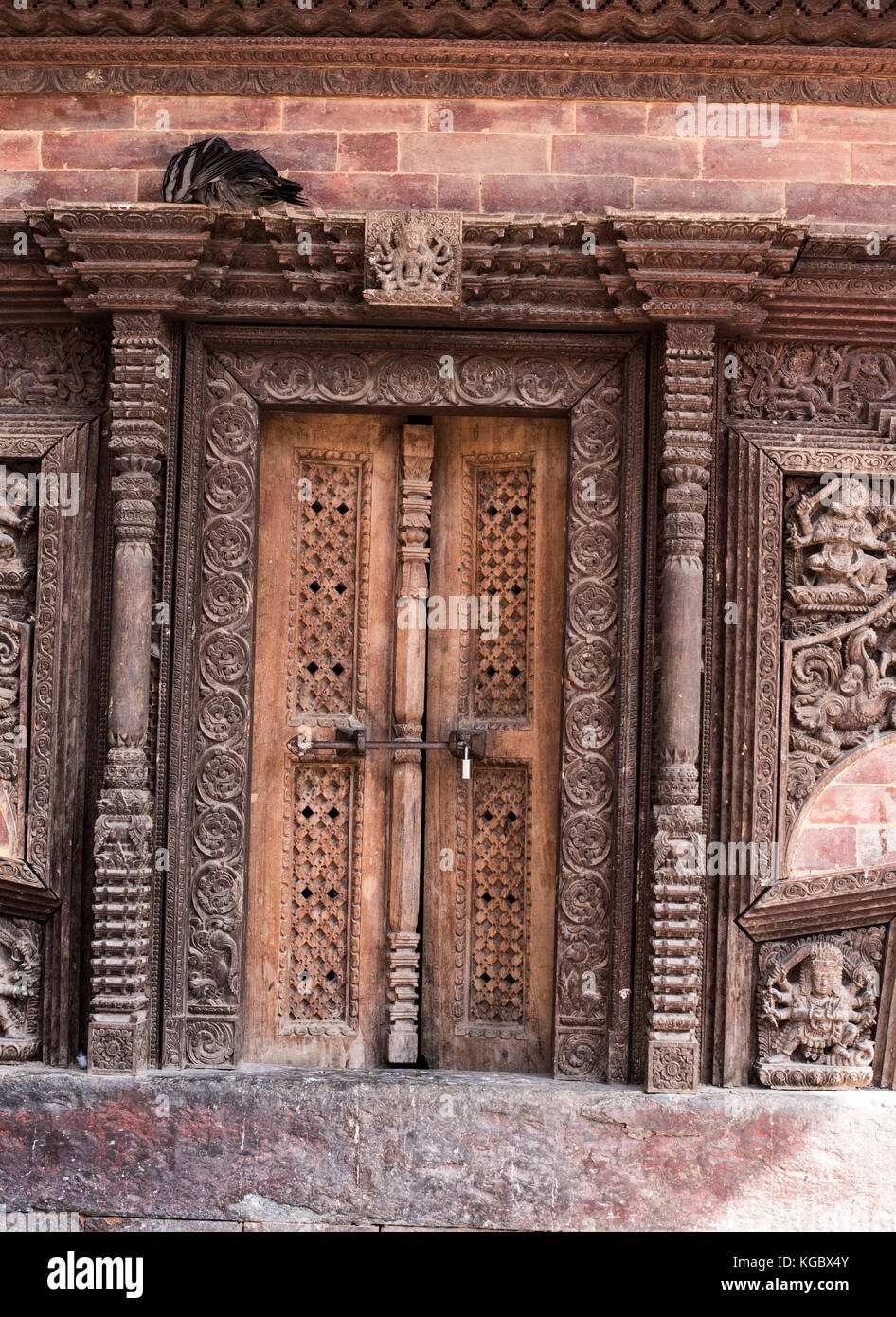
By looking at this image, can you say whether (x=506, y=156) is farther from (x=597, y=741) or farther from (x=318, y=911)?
(x=318, y=911)

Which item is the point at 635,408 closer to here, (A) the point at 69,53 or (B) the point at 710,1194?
(A) the point at 69,53

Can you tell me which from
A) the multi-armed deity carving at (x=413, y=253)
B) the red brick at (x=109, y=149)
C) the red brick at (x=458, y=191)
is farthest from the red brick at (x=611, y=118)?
the red brick at (x=109, y=149)

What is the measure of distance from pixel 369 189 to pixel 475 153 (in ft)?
1.37

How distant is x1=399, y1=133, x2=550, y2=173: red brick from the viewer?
4.79 metres

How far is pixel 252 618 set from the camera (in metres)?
4.84

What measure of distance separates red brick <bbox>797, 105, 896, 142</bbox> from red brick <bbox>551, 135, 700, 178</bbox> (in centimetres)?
43

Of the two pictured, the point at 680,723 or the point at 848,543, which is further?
the point at 848,543

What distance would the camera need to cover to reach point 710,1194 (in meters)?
4.46

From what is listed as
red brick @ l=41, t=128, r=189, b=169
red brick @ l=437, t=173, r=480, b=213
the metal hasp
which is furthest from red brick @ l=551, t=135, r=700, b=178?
the metal hasp

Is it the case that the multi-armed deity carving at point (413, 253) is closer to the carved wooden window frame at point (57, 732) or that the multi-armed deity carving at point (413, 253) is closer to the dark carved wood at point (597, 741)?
the dark carved wood at point (597, 741)

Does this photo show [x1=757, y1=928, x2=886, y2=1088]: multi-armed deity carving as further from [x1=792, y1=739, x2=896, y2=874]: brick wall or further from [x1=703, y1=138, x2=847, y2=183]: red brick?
[x1=703, y1=138, x2=847, y2=183]: red brick

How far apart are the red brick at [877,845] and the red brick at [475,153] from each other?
2.71m

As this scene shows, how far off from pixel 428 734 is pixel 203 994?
127 cm

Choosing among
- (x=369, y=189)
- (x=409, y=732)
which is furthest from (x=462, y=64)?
(x=409, y=732)
